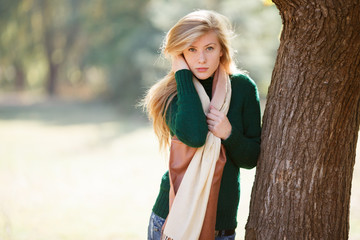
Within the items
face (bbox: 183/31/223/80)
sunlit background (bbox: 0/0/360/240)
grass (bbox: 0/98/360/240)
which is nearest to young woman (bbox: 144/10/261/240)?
face (bbox: 183/31/223/80)

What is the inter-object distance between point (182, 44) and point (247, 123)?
595 millimetres

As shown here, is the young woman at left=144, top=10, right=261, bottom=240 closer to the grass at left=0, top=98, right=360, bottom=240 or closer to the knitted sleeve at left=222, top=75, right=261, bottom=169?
the knitted sleeve at left=222, top=75, right=261, bottom=169

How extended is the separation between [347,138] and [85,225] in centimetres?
406

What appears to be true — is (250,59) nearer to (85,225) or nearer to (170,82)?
(85,225)

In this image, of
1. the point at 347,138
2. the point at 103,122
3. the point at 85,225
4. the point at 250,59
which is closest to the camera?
the point at 347,138

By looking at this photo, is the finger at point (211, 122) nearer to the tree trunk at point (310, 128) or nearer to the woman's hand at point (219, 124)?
the woman's hand at point (219, 124)

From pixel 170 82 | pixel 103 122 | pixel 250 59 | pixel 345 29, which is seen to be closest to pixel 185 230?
pixel 170 82

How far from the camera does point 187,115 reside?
2.46m

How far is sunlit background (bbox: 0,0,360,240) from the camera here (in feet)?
20.1

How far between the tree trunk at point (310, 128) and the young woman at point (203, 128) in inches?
6.2

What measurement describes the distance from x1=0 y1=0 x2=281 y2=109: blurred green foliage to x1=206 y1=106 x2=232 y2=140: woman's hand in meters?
5.36

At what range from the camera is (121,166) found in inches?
367

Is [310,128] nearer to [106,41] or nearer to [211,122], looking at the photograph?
[211,122]

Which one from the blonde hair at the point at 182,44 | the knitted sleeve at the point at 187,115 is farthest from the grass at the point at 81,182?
the knitted sleeve at the point at 187,115
